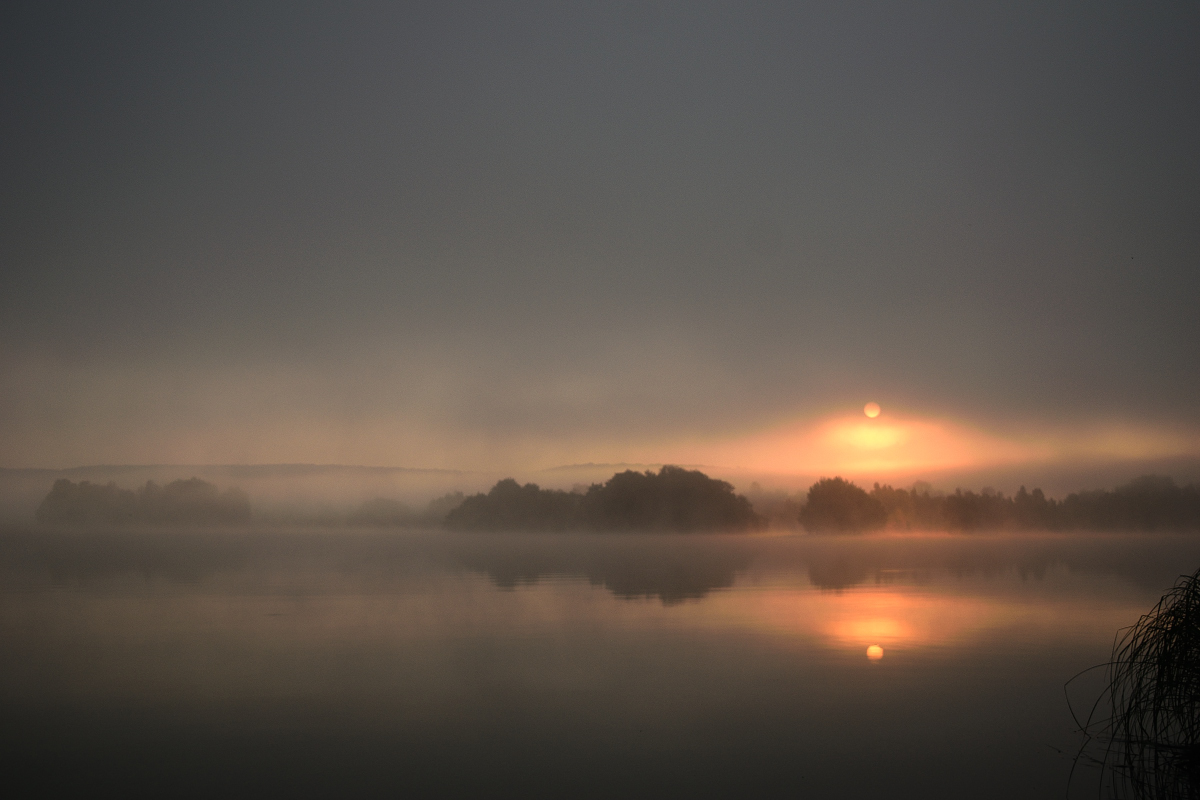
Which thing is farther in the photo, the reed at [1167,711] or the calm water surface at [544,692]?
the calm water surface at [544,692]

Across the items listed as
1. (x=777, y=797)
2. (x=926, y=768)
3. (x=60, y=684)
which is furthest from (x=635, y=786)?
(x=60, y=684)

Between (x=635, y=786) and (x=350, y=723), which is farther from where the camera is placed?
(x=350, y=723)

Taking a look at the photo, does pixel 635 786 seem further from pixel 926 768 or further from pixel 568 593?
pixel 568 593

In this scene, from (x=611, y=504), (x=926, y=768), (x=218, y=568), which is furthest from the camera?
(x=611, y=504)

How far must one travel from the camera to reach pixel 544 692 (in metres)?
9.74

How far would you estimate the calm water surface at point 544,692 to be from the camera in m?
7.02

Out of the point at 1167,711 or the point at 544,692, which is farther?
the point at 544,692

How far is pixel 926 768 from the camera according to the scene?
727 centimetres

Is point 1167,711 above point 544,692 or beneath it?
above

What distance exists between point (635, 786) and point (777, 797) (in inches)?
45.7

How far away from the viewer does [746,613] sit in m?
16.6

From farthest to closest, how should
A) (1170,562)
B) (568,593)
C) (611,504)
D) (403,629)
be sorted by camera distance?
(611,504) → (1170,562) → (568,593) → (403,629)

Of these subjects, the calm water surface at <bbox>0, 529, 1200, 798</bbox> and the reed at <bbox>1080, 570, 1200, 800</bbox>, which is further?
the calm water surface at <bbox>0, 529, 1200, 798</bbox>

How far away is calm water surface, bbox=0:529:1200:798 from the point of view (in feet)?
23.0
